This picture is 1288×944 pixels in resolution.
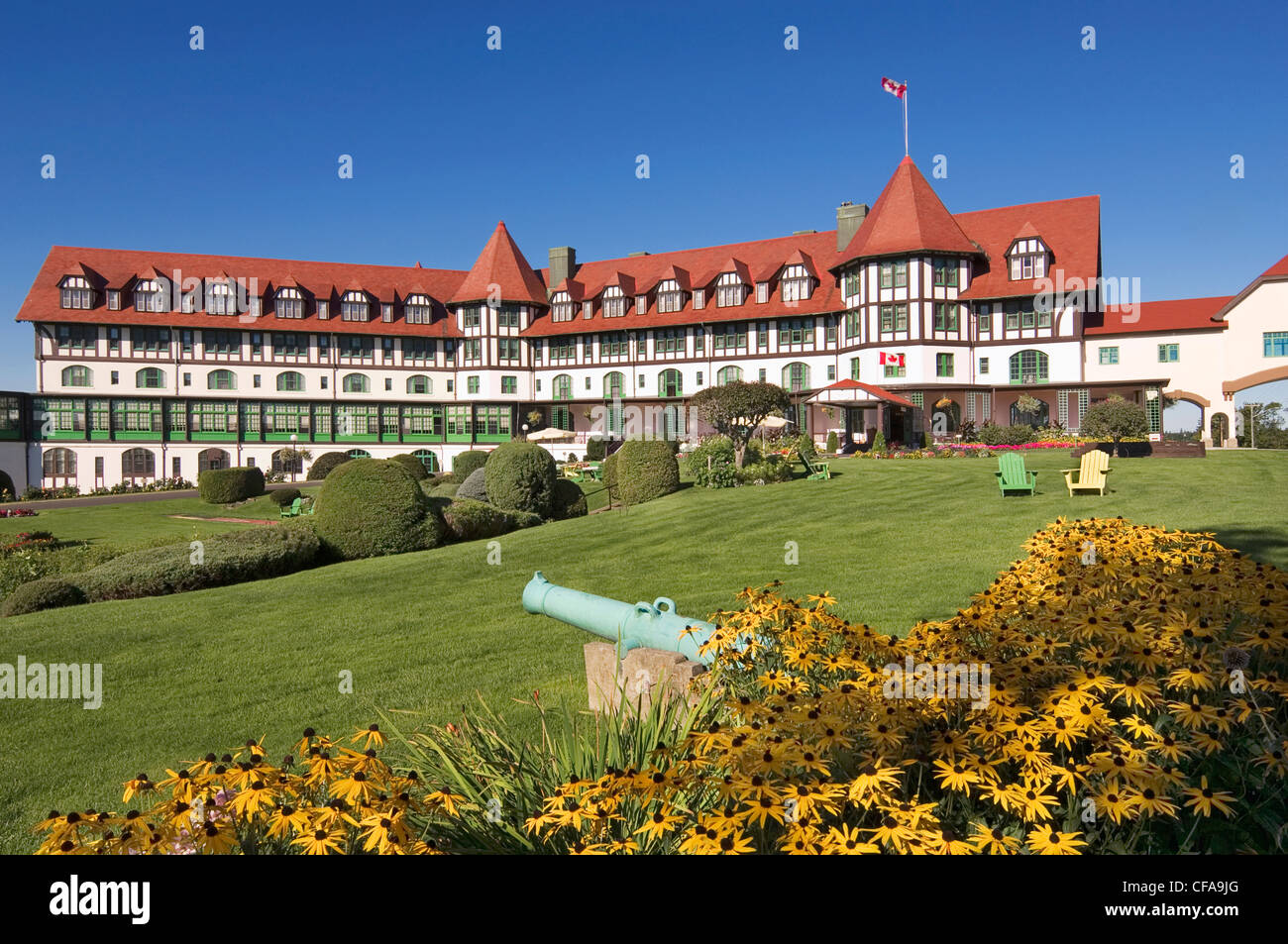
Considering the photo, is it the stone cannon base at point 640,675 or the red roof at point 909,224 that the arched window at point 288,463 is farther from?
the stone cannon base at point 640,675

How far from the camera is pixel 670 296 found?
55.4 meters

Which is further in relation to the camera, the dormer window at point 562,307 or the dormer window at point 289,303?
the dormer window at point 562,307

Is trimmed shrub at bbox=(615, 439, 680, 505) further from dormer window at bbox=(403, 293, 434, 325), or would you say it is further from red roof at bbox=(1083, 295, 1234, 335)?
dormer window at bbox=(403, 293, 434, 325)

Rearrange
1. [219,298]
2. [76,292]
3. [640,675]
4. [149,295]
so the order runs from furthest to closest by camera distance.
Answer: [219,298] → [149,295] → [76,292] → [640,675]

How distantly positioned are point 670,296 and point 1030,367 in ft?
75.4

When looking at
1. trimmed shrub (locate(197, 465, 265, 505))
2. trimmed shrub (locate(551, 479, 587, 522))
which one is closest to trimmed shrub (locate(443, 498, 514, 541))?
trimmed shrub (locate(551, 479, 587, 522))

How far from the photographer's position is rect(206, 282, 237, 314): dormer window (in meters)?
56.4

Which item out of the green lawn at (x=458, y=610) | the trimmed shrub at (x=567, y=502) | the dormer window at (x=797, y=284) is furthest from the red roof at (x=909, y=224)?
the trimmed shrub at (x=567, y=502)

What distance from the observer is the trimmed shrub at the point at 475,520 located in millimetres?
19391

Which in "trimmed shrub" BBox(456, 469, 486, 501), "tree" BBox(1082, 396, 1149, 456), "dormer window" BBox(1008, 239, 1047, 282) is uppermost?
"dormer window" BBox(1008, 239, 1047, 282)

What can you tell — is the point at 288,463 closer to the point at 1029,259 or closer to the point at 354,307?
the point at 354,307

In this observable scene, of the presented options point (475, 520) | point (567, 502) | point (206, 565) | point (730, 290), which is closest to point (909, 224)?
point (730, 290)

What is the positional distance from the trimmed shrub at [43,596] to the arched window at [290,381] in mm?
45966

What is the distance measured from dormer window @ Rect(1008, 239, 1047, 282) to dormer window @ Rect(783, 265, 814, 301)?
11667 mm
